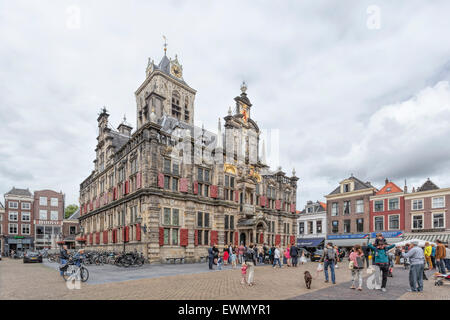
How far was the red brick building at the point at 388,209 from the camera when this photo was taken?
40.8m

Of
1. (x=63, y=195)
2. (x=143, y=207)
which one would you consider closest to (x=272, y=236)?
(x=143, y=207)

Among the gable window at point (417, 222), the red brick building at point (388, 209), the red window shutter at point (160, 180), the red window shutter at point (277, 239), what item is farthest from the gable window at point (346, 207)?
the red window shutter at point (160, 180)

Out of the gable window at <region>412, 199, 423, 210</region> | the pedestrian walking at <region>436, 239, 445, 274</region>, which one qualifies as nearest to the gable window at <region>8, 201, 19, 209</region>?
the pedestrian walking at <region>436, 239, 445, 274</region>

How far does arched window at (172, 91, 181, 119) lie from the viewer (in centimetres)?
3997

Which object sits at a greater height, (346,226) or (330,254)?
(330,254)

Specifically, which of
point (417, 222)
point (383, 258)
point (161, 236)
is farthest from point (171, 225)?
point (417, 222)

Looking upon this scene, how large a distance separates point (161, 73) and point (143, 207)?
2072 cm

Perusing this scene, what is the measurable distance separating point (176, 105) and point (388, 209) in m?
32.9

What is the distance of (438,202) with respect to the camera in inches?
1484

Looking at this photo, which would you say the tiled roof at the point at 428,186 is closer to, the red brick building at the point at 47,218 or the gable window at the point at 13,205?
the red brick building at the point at 47,218

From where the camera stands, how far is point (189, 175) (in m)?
28.1

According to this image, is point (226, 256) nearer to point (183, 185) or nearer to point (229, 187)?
point (183, 185)

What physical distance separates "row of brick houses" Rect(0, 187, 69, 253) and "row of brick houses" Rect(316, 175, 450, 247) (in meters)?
50.8

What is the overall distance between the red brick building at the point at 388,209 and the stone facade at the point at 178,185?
1179 centimetres
